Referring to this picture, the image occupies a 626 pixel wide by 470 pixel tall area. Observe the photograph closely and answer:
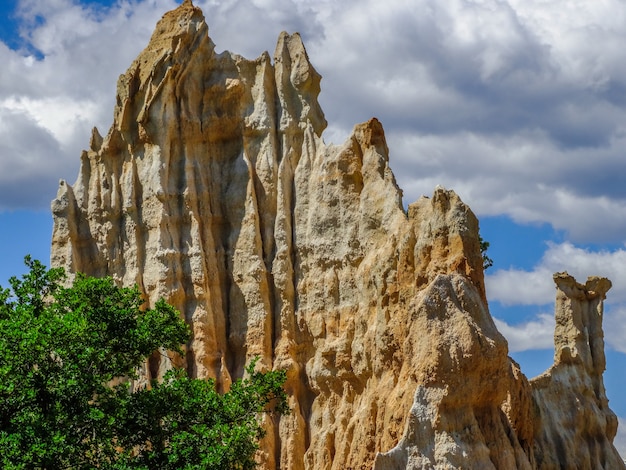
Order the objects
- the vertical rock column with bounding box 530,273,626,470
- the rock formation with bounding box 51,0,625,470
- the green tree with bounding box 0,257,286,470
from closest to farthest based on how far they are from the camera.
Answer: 1. the green tree with bounding box 0,257,286,470
2. the rock formation with bounding box 51,0,625,470
3. the vertical rock column with bounding box 530,273,626,470

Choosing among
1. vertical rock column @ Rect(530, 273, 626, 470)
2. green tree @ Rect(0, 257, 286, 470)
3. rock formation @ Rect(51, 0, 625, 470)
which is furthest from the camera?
vertical rock column @ Rect(530, 273, 626, 470)

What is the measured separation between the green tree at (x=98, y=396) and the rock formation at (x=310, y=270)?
→ 381cm

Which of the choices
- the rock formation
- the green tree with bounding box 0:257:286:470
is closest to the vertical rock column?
the rock formation

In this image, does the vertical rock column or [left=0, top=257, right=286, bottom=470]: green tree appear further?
the vertical rock column

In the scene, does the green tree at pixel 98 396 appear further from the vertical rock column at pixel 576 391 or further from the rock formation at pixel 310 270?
the vertical rock column at pixel 576 391

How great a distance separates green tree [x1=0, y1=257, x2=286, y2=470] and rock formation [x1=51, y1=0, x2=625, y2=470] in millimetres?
3814

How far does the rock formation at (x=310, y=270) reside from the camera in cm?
2752

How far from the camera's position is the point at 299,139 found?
38.2 meters

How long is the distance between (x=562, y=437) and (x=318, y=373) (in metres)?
6.76

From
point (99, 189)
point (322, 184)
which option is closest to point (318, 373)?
point (322, 184)

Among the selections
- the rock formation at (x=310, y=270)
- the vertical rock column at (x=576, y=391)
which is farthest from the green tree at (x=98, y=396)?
the vertical rock column at (x=576, y=391)

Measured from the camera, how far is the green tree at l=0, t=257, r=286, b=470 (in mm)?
25484

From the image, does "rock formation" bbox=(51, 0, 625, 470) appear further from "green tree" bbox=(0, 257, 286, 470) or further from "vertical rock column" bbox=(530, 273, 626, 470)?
"green tree" bbox=(0, 257, 286, 470)

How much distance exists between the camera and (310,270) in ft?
118
